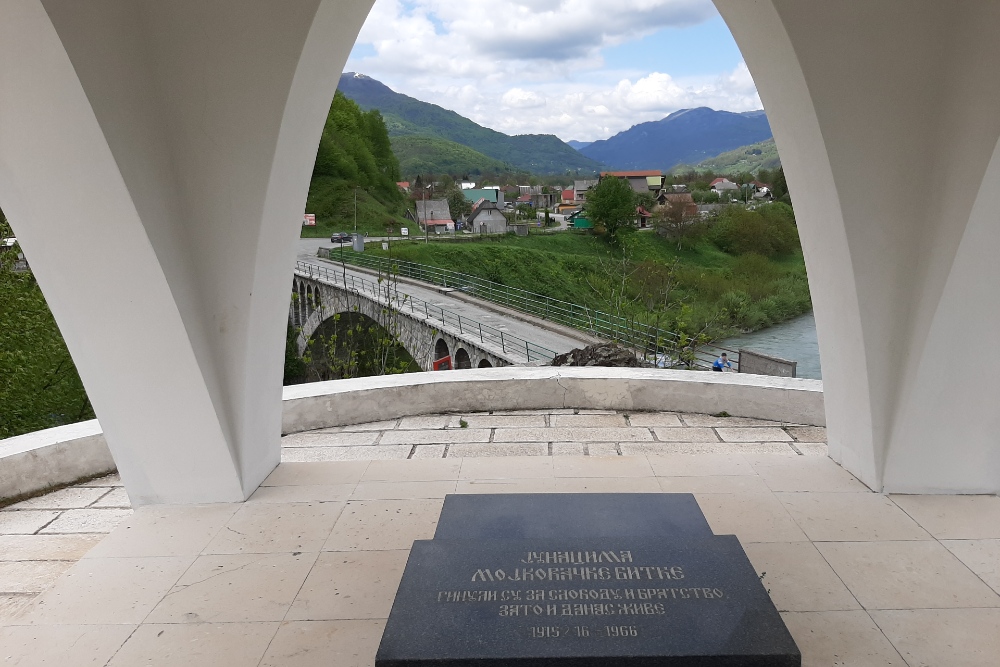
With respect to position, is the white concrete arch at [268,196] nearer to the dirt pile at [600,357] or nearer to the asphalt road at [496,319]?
the dirt pile at [600,357]

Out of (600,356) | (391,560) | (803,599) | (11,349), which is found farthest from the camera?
(11,349)

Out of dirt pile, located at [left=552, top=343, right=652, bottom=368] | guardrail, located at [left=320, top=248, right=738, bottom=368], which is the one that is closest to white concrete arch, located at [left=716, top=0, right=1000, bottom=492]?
dirt pile, located at [left=552, top=343, right=652, bottom=368]

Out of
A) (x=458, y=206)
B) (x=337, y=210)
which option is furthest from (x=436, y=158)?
(x=337, y=210)

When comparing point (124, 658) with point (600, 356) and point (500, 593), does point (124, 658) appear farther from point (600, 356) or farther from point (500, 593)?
point (600, 356)

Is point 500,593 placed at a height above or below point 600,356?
above

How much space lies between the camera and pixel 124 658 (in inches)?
107

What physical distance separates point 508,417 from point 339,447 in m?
1.49

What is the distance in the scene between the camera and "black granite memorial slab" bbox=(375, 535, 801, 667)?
6.89 feet

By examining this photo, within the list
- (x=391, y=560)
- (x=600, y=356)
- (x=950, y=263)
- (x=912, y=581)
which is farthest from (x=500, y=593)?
(x=600, y=356)

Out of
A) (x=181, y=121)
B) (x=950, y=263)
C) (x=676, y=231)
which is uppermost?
(x=181, y=121)

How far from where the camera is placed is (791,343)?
23281 millimetres

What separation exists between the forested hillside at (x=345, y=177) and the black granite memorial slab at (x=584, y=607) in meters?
47.2

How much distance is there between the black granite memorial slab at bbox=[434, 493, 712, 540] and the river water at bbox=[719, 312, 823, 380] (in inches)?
723

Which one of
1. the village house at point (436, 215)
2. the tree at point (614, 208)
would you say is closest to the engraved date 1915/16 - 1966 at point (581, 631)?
the tree at point (614, 208)
